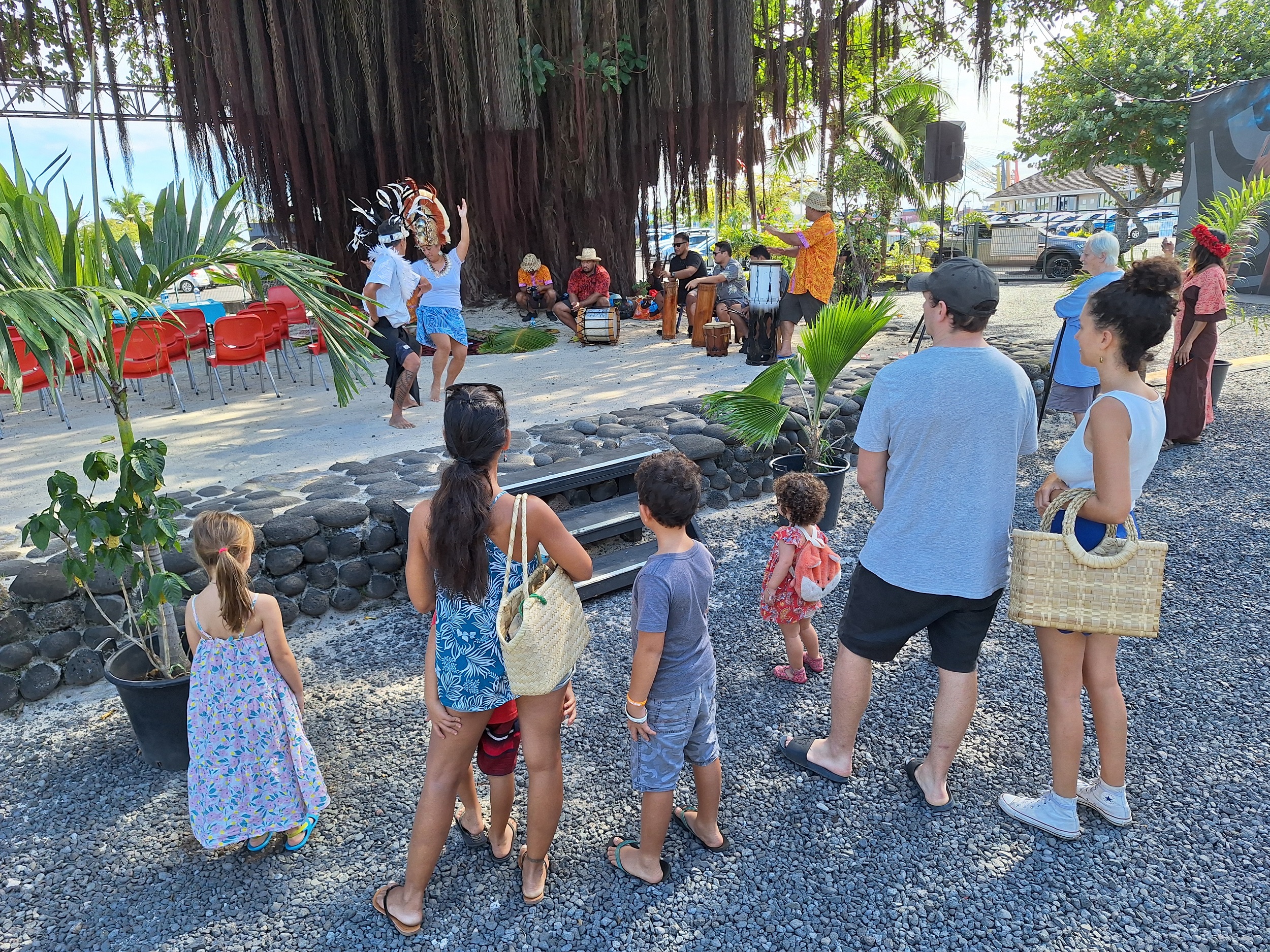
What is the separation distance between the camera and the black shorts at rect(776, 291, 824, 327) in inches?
306

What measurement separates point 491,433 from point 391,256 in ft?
15.1

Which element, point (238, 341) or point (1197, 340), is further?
point (238, 341)

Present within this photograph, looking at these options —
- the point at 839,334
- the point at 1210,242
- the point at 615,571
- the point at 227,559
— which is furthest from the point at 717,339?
the point at 227,559

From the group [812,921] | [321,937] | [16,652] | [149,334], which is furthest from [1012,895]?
[149,334]

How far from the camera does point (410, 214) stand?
22.9ft

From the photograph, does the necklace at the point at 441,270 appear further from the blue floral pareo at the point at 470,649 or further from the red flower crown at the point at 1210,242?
the red flower crown at the point at 1210,242

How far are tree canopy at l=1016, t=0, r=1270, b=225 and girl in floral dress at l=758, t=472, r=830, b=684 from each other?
22623 millimetres

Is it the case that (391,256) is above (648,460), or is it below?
above

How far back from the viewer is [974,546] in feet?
7.91

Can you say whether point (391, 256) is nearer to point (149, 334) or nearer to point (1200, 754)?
point (149, 334)

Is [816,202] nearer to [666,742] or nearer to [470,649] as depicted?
[666,742]

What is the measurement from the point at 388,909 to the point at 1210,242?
6.63 meters

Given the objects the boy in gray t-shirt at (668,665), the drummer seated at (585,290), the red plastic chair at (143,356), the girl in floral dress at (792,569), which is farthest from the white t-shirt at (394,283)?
the boy in gray t-shirt at (668,665)

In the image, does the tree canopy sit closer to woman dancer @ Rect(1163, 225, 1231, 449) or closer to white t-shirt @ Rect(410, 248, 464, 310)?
woman dancer @ Rect(1163, 225, 1231, 449)
